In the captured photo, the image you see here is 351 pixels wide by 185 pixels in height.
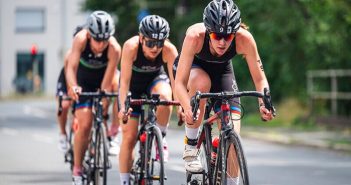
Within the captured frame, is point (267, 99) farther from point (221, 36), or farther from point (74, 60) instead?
point (74, 60)

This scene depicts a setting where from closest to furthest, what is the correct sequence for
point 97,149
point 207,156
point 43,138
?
point 207,156 → point 97,149 → point 43,138

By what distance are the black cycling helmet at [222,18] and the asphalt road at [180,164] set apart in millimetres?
5197

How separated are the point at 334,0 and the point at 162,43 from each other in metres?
12.7

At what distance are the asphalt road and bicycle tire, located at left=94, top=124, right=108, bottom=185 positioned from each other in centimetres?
179

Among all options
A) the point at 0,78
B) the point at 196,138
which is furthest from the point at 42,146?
the point at 0,78

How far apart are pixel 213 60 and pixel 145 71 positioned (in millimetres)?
2123

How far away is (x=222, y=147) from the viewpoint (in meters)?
8.44

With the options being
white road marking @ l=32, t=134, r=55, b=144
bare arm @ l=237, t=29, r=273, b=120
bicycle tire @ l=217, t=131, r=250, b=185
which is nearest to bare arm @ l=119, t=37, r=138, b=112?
bare arm @ l=237, t=29, r=273, b=120

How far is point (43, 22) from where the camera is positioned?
256 ft

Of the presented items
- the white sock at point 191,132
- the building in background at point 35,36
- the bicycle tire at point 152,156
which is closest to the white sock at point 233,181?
the white sock at point 191,132

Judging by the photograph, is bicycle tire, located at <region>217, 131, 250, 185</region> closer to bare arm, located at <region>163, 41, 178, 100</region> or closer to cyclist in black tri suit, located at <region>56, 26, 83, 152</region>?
bare arm, located at <region>163, 41, 178, 100</region>

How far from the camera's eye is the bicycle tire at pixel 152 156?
998cm

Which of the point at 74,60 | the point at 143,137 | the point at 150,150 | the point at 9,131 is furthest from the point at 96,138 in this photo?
the point at 9,131

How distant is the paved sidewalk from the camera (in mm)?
21156
